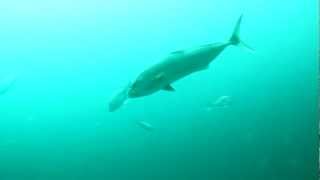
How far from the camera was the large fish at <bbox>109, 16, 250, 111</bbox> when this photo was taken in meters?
2.17

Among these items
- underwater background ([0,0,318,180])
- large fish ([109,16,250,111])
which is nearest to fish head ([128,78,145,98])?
large fish ([109,16,250,111])

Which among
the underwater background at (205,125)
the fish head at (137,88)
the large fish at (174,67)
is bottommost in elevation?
the underwater background at (205,125)

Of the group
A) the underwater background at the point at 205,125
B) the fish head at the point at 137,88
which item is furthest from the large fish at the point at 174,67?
the underwater background at the point at 205,125

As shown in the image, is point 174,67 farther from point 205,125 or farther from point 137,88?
point 205,125

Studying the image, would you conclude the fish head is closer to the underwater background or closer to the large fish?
the large fish

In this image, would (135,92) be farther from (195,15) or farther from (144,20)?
(144,20)

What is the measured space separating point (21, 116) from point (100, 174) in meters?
6.88

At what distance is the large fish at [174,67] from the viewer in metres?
2.17

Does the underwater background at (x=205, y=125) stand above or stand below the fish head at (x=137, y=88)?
below

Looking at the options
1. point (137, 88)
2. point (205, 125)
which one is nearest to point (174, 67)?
point (137, 88)

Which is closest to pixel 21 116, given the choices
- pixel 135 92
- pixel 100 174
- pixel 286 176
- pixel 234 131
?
pixel 100 174

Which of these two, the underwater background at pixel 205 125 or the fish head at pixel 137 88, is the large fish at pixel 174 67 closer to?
the fish head at pixel 137 88

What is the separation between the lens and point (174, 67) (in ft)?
7.20

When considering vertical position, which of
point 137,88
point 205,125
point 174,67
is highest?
point 174,67
